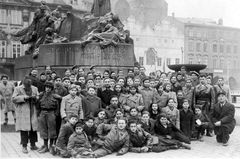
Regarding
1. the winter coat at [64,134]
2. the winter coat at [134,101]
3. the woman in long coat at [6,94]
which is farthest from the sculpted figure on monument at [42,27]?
the winter coat at [64,134]

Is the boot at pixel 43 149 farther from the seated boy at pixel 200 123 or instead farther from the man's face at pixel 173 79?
the man's face at pixel 173 79

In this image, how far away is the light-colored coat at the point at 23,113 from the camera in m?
7.96

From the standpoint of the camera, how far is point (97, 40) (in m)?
13.7

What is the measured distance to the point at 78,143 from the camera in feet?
24.8

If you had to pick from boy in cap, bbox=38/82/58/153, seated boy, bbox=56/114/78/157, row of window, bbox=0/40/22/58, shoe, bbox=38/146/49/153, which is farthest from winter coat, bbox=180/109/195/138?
row of window, bbox=0/40/22/58

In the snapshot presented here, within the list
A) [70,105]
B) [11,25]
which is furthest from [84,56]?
[11,25]

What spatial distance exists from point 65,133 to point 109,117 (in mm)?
1312

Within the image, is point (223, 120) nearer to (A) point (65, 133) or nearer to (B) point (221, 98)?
(B) point (221, 98)

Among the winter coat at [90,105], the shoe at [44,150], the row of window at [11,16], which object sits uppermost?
the row of window at [11,16]

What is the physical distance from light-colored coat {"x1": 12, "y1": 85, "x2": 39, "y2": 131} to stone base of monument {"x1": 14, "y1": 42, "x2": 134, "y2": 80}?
210 inches

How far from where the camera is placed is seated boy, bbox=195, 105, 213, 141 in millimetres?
9758

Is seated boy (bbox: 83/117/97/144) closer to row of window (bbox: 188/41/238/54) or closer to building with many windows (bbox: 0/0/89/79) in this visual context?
building with many windows (bbox: 0/0/89/79)

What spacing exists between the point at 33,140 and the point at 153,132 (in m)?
2.71

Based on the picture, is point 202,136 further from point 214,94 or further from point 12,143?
point 12,143
